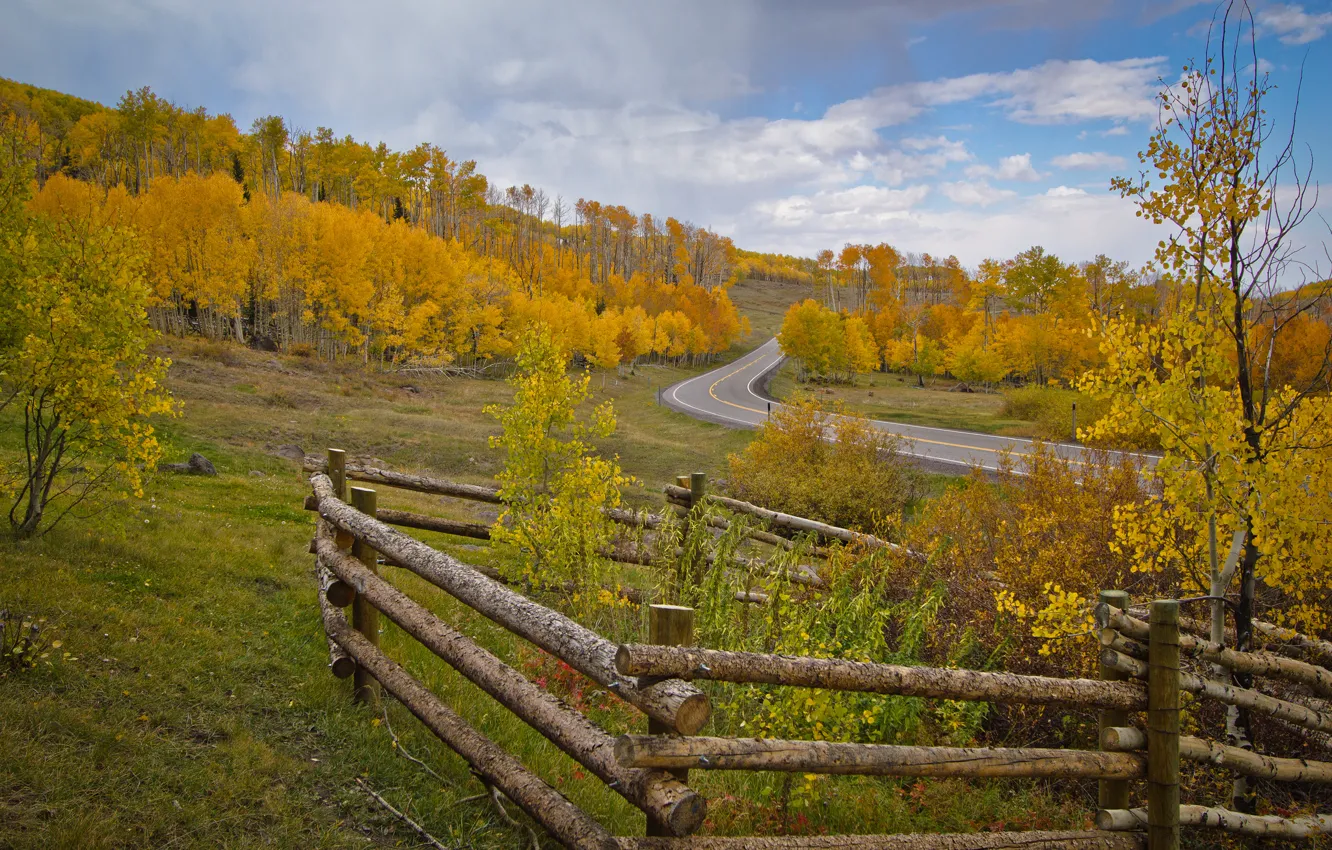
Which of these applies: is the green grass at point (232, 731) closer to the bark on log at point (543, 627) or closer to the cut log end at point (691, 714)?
the bark on log at point (543, 627)

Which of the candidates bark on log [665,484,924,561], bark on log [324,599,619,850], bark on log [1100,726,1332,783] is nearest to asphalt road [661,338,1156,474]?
bark on log [665,484,924,561]

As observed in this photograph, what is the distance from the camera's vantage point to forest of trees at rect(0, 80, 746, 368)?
44594 millimetres

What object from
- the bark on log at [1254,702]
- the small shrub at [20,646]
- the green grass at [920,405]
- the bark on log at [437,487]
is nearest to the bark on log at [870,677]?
the bark on log at [1254,702]

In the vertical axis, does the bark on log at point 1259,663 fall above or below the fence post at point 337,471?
below

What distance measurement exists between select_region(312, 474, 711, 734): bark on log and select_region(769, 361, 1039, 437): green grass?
17246 mm

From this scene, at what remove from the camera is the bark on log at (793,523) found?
7941 millimetres

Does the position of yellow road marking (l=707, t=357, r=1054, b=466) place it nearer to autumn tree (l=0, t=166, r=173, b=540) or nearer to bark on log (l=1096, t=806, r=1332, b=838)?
bark on log (l=1096, t=806, r=1332, b=838)

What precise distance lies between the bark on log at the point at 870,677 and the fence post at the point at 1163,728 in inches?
3.8

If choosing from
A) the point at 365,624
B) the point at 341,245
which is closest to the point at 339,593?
the point at 365,624

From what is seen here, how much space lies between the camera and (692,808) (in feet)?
8.70

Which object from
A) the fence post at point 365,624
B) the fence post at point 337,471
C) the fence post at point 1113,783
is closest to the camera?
the fence post at point 1113,783

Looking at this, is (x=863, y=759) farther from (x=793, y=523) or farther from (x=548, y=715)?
(x=793, y=523)

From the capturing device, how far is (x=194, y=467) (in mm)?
13445

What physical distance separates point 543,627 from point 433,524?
5.01 metres
